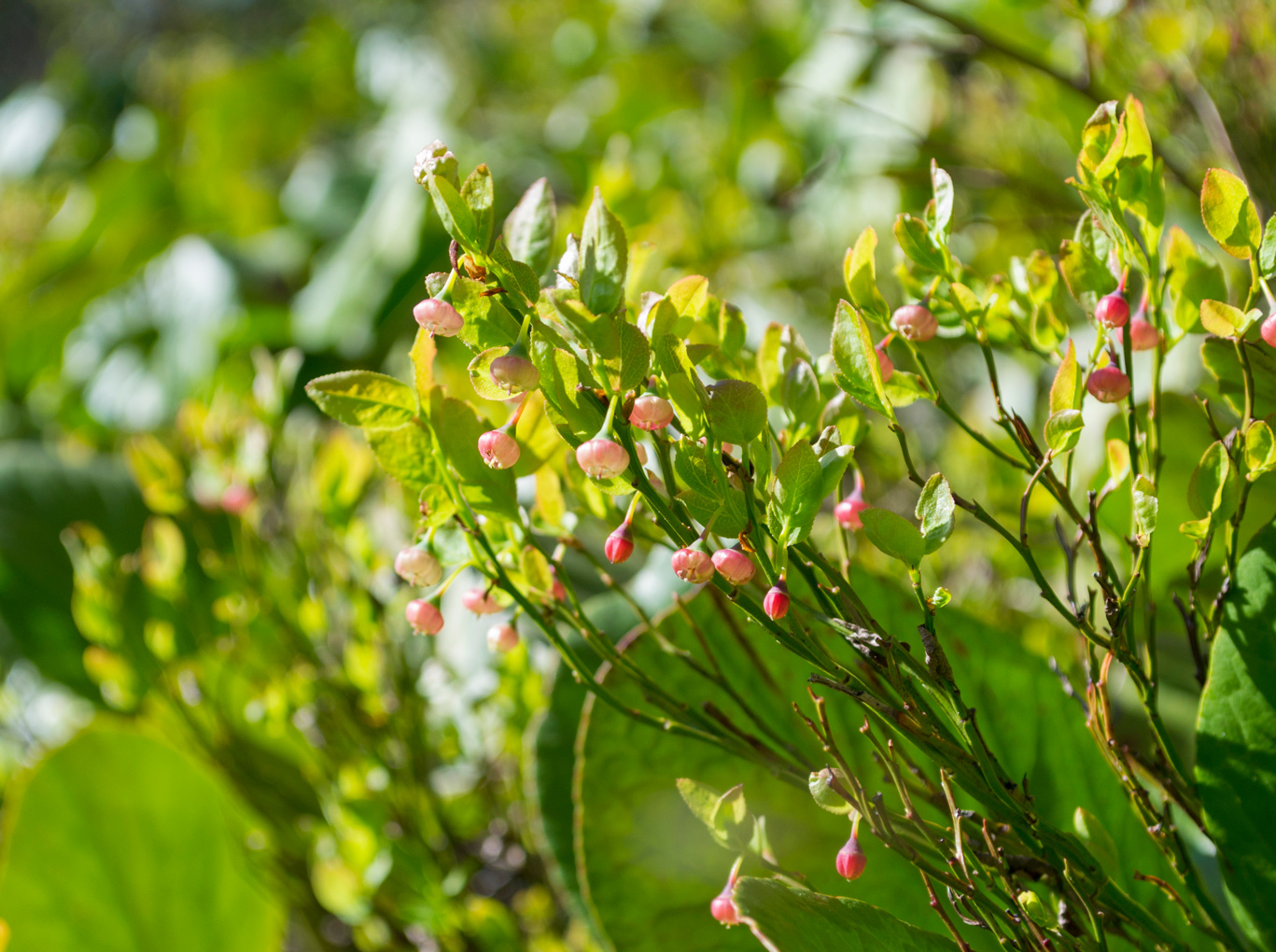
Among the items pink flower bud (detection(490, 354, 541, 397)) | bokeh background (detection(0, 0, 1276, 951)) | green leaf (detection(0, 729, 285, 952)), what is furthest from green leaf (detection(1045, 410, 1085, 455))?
green leaf (detection(0, 729, 285, 952))

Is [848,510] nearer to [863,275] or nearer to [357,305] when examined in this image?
[863,275]

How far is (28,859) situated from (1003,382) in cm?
59

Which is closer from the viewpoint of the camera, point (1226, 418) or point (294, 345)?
point (1226, 418)

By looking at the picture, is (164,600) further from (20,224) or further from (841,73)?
(20,224)

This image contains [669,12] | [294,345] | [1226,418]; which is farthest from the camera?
[669,12]

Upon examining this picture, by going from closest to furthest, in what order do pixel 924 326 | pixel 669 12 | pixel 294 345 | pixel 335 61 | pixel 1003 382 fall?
pixel 924 326
pixel 1003 382
pixel 294 345
pixel 669 12
pixel 335 61

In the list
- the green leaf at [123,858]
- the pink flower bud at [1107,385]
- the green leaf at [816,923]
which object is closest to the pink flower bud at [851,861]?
the green leaf at [816,923]

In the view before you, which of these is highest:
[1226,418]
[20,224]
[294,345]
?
[1226,418]

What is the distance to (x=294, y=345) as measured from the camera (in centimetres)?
91

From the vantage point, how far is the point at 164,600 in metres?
0.58

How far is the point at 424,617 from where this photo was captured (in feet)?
0.81

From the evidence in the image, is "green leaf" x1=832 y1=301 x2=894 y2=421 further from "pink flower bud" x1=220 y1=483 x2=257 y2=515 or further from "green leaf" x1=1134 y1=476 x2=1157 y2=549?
"pink flower bud" x1=220 y1=483 x2=257 y2=515

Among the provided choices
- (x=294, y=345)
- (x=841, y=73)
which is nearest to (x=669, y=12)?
(x=841, y=73)

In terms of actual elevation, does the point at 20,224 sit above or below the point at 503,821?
below
